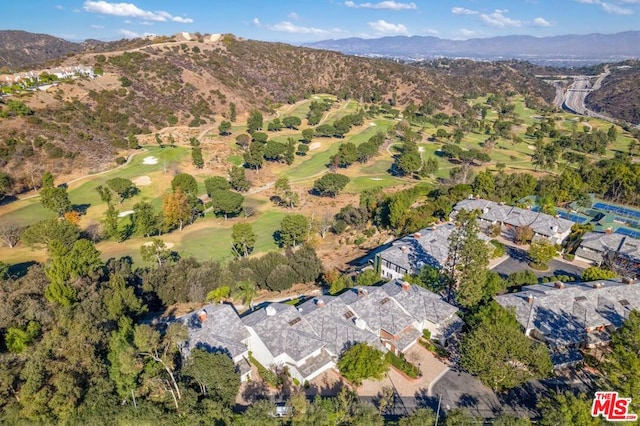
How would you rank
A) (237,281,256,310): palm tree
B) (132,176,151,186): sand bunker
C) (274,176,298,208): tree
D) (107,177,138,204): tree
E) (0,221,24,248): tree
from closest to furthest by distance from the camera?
(237,281,256,310): palm tree, (0,221,24,248): tree, (107,177,138,204): tree, (274,176,298,208): tree, (132,176,151,186): sand bunker

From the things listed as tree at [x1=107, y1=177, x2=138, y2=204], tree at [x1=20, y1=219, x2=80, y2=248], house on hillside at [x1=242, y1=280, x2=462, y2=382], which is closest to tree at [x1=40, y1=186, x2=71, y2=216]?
tree at [x1=107, y1=177, x2=138, y2=204]

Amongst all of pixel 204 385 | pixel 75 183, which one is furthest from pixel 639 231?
pixel 75 183

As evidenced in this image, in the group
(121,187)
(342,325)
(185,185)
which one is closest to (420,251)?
(342,325)

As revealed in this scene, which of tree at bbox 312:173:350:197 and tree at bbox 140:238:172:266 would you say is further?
tree at bbox 312:173:350:197

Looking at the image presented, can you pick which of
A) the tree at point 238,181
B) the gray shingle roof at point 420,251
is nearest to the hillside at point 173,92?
the tree at point 238,181

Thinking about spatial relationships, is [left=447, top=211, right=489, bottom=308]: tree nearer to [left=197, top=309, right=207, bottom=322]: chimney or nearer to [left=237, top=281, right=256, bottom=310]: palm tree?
[left=237, top=281, right=256, bottom=310]: palm tree

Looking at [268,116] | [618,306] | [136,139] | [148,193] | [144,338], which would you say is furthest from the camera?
[268,116]

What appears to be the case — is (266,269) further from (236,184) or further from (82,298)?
(236,184)
